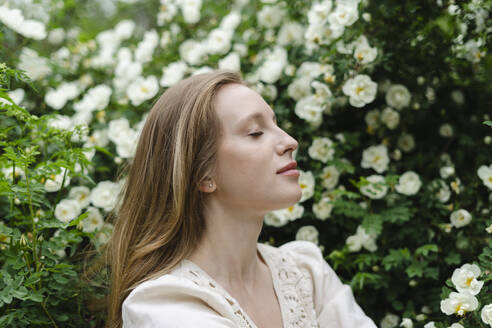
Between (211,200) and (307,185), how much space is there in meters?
0.65

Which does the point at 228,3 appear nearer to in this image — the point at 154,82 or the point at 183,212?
the point at 154,82

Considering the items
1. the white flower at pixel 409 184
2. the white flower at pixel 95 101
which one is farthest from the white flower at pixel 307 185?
the white flower at pixel 95 101

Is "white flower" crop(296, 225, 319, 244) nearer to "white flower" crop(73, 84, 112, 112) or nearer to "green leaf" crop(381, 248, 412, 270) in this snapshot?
"green leaf" crop(381, 248, 412, 270)

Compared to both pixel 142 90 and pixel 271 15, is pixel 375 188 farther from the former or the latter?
pixel 142 90

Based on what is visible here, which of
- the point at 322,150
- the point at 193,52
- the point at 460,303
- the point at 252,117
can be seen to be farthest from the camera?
the point at 193,52

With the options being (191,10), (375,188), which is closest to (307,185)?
(375,188)

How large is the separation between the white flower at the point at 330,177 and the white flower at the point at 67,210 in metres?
Result: 1.13

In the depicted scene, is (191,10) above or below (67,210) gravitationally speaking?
above

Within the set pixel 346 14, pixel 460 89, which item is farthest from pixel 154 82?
pixel 460 89

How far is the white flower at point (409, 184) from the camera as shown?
217 centimetres

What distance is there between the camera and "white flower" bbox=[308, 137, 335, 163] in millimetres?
2283

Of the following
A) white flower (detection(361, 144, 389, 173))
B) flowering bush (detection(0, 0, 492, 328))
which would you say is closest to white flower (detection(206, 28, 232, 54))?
flowering bush (detection(0, 0, 492, 328))

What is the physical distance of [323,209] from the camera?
224 cm

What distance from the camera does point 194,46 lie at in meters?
2.79
